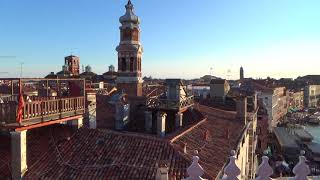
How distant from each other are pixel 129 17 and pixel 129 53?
8.78 ft

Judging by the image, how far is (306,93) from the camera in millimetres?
93375

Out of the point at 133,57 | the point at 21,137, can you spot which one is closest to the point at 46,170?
the point at 21,137

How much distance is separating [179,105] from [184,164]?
7.26 metres

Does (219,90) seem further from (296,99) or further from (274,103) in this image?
(296,99)

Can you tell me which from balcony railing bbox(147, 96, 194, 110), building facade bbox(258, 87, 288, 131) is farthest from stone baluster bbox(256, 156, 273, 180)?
building facade bbox(258, 87, 288, 131)

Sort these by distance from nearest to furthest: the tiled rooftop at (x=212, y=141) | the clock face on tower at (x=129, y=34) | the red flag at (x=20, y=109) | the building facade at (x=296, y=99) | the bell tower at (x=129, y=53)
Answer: the red flag at (x=20, y=109)
the tiled rooftop at (x=212, y=141)
the bell tower at (x=129, y=53)
the clock face on tower at (x=129, y=34)
the building facade at (x=296, y=99)

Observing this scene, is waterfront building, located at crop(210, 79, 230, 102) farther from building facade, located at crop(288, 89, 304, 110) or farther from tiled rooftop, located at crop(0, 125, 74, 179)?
building facade, located at crop(288, 89, 304, 110)

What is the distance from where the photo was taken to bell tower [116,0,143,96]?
2389 centimetres

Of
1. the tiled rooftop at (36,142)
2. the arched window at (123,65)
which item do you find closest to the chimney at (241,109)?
the arched window at (123,65)

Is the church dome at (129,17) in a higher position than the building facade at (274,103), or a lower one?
higher

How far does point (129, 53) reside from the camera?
23.9m

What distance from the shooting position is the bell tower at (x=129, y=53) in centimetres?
2389

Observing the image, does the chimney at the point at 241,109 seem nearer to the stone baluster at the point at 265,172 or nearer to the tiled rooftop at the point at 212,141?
the tiled rooftop at the point at 212,141

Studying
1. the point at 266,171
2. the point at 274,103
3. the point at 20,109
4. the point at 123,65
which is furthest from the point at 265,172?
the point at 274,103
